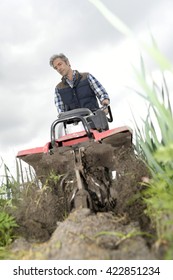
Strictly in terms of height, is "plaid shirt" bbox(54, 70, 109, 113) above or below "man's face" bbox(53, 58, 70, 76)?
below

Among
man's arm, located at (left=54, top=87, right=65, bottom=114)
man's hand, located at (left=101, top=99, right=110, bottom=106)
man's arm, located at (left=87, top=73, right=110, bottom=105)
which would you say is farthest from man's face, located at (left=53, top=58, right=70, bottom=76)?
man's hand, located at (left=101, top=99, right=110, bottom=106)

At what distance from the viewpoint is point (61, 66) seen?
20.3 ft

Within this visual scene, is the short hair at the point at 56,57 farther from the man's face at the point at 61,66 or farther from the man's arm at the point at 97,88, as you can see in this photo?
the man's arm at the point at 97,88

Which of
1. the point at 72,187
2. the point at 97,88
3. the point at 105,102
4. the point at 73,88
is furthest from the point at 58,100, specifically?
the point at 72,187

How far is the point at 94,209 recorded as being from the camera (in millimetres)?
3436

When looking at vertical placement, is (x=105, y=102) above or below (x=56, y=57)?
below

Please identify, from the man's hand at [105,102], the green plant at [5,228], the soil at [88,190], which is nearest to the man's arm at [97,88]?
the man's hand at [105,102]

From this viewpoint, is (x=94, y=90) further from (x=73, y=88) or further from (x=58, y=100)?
(x=58, y=100)

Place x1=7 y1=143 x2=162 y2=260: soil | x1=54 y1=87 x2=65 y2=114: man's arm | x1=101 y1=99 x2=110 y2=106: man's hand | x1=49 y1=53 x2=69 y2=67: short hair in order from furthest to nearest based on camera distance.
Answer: x1=54 y1=87 x2=65 y2=114: man's arm, x1=49 y1=53 x2=69 y2=67: short hair, x1=101 y1=99 x2=110 y2=106: man's hand, x1=7 y1=143 x2=162 y2=260: soil

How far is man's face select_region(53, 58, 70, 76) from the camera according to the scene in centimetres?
617

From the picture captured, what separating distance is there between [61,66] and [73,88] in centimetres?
36

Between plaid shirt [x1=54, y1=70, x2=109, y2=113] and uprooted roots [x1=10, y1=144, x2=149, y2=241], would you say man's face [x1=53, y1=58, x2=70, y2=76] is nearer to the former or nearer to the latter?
plaid shirt [x1=54, y1=70, x2=109, y2=113]
